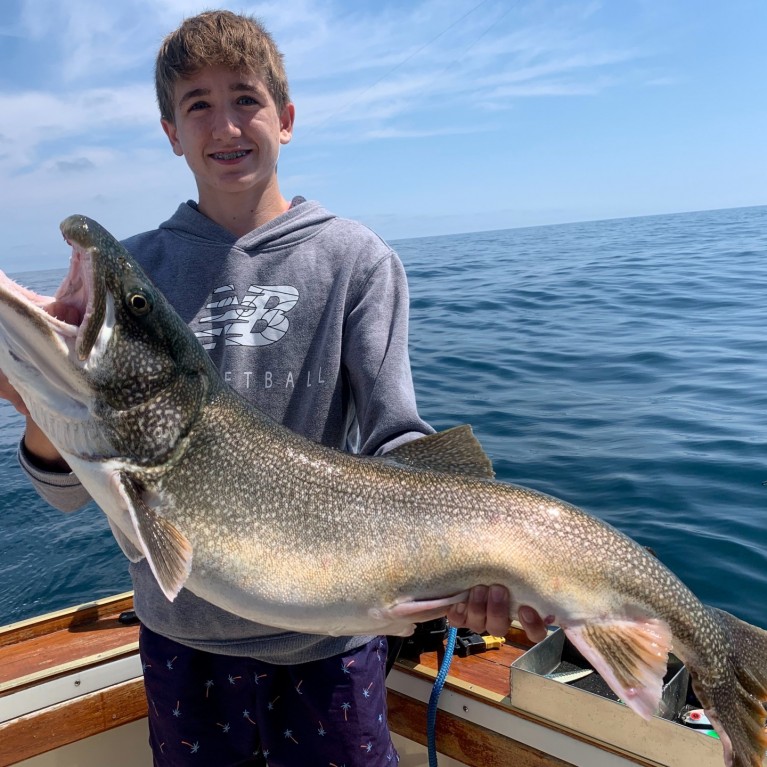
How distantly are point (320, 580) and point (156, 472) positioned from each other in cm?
65

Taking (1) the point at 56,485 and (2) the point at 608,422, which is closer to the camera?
(1) the point at 56,485

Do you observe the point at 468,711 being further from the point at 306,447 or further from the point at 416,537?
the point at 306,447

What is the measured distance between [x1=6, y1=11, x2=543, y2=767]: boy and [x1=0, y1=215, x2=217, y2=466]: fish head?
46 centimetres

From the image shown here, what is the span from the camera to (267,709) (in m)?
2.87

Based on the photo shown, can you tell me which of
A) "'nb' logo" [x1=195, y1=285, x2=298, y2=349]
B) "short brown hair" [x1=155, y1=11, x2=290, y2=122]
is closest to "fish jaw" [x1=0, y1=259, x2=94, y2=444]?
"'nb' logo" [x1=195, y1=285, x2=298, y2=349]

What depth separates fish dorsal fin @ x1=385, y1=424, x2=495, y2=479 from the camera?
272 cm

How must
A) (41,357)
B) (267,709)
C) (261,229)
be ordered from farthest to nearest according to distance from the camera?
(261,229) < (267,709) < (41,357)

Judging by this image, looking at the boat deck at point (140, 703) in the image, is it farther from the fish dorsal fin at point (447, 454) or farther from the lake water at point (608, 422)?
the lake water at point (608, 422)

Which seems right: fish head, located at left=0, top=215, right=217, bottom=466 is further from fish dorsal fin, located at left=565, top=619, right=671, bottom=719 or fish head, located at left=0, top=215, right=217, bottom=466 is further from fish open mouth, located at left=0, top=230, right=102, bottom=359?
fish dorsal fin, located at left=565, top=619, right=671, bottom=719

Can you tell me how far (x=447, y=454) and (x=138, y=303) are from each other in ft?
4.08

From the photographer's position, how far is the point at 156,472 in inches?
93.1

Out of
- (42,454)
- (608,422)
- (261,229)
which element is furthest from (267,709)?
(608,422)

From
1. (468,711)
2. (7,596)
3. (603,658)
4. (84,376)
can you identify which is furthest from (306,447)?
(7,596)

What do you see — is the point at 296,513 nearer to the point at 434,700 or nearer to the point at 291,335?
the point at 291,335
